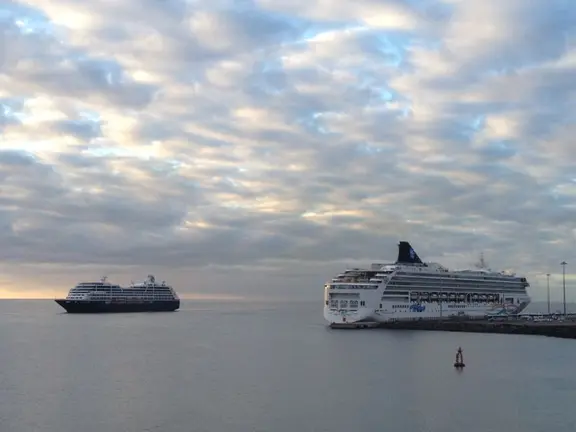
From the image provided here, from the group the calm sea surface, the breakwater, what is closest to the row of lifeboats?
the breakwater

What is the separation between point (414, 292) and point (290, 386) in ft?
189

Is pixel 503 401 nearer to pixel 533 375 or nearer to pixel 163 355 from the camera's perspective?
pixel 533 375

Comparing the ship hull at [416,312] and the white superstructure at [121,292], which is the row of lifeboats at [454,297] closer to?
the ship hull at [416,312]

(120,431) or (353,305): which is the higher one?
(353,305)

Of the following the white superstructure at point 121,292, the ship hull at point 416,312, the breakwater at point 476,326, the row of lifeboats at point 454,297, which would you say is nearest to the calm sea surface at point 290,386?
the breakwater at point 476,326

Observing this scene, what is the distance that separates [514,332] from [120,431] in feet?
224

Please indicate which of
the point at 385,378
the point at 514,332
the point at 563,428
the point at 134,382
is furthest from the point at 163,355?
the point at 514,332

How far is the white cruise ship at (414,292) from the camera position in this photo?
96.6 meters

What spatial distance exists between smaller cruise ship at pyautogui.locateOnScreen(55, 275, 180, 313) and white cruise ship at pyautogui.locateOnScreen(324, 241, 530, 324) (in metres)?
72.7

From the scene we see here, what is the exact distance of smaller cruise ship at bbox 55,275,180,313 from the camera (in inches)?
6107

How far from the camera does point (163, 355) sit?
221 feet

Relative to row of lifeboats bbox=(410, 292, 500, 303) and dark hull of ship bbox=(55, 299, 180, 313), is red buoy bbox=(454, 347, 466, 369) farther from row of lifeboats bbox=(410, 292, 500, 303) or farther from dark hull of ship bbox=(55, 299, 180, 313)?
dark hull of ship bbox=(55, 299, 180, 313)

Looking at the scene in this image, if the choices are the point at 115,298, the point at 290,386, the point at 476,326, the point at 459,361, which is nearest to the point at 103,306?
the point at 115,298

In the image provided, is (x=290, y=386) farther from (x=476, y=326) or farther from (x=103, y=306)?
(x=103, y=306)
